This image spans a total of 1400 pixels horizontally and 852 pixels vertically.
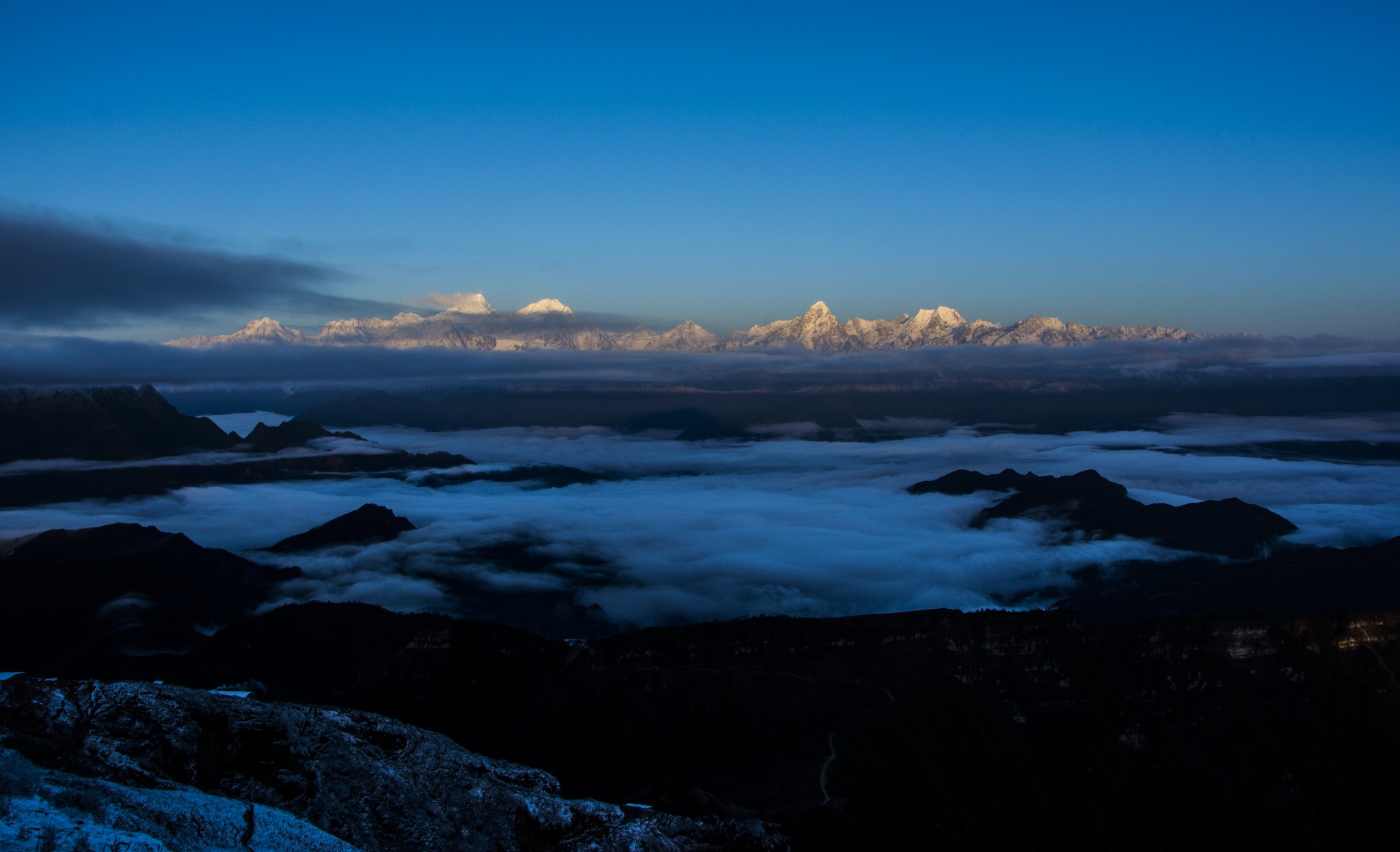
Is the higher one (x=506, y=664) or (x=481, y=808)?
(x=481, y=808)

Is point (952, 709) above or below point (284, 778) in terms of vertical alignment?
below

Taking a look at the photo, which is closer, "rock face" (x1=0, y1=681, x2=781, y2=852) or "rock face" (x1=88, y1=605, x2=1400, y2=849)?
"rock face" (x1=0, y1=681, x2=781, y2=852)

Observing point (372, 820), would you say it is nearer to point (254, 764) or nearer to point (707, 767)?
point (254, 764)

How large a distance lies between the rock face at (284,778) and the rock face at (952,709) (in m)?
54.3

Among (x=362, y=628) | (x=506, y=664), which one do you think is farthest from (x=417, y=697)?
(x=362, y=628)

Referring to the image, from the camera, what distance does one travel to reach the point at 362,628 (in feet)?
653

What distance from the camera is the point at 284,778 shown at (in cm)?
5612

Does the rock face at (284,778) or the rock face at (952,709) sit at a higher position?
the rock face at (284,778)

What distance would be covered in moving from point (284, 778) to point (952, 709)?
113 m

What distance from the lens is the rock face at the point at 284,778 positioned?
163ft

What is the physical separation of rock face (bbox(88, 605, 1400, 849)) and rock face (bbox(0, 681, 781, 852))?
54.3 metres

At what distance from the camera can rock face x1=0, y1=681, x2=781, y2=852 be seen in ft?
163

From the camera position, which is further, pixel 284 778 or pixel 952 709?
pixel 952 709

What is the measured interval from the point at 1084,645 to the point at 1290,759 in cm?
3848
